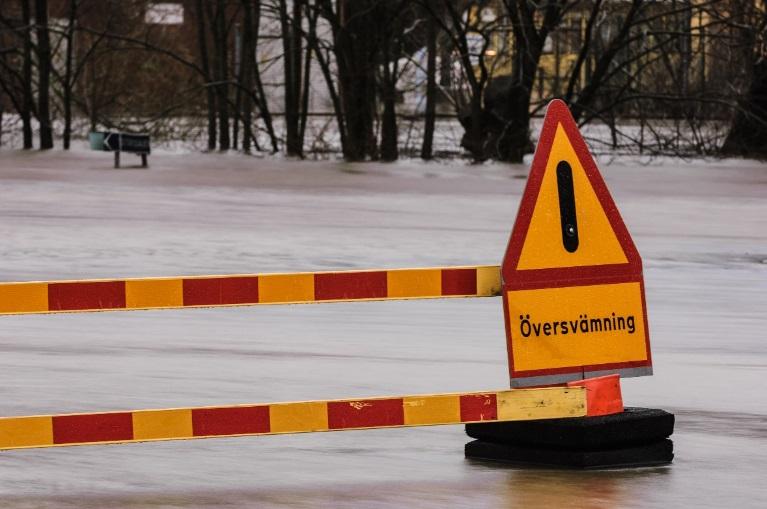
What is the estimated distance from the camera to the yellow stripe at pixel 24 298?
526 cm

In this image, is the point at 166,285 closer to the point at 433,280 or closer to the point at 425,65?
the point at 433,280

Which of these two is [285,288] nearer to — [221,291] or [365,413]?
[221,291]

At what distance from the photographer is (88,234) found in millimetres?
14906

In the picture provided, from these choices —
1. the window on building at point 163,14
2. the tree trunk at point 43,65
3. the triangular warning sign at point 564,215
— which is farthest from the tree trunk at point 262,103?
the triangular warning sign at point 564,215

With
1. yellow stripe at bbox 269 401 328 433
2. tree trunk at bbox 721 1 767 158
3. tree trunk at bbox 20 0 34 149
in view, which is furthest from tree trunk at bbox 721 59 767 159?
yellow stripe at bbox 269 401 328 433

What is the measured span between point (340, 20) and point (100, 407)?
60.1 ft

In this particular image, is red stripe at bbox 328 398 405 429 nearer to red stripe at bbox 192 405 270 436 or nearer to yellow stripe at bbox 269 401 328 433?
yellow stripe at bbox 269 401 328 433

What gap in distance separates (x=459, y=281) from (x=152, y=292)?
0.98 m

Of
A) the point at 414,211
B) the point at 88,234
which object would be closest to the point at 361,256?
the point at 88,234

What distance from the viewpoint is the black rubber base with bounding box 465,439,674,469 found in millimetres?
5781

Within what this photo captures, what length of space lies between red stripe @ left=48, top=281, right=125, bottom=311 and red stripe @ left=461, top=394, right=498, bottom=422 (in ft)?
3.71

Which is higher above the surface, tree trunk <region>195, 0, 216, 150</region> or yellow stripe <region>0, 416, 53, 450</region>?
tree trunk <region>195, 0, 216, 150</region>

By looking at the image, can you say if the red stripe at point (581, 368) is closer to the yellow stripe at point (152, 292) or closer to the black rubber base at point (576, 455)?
the black rubber base at point (576, 455)

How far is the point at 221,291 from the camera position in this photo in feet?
17.6
